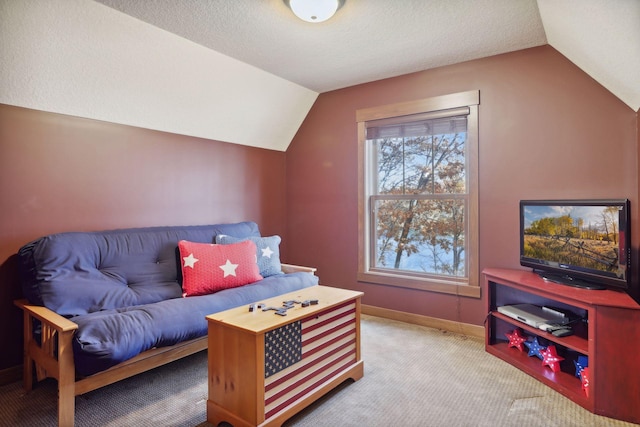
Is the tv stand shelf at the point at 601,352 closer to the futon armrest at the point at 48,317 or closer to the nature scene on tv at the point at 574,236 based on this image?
the nature scene on tv at the point at 574,236

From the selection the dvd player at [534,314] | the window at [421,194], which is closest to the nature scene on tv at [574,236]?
the dvd player at [534,314]

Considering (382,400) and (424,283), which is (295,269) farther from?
(382,400)

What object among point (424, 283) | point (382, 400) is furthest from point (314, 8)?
point (424, 283)

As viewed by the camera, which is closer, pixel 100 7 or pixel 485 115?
pixel 100 7

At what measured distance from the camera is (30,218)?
2.35 metres

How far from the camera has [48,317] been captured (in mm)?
1851

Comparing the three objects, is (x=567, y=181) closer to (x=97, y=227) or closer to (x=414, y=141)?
(x=414, y=141)

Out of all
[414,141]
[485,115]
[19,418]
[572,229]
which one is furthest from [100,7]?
[572,229]

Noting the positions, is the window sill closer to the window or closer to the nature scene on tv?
the window

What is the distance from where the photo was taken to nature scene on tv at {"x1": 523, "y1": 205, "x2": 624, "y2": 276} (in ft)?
7.29

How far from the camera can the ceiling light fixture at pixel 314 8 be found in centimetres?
205

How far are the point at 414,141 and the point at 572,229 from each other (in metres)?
1.52

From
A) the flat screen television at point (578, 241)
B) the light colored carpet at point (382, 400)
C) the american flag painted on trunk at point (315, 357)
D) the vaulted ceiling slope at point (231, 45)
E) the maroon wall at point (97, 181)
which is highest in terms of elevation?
the vaulted ceiling slope at point (231, 45)

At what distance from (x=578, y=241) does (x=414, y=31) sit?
1796 mm
